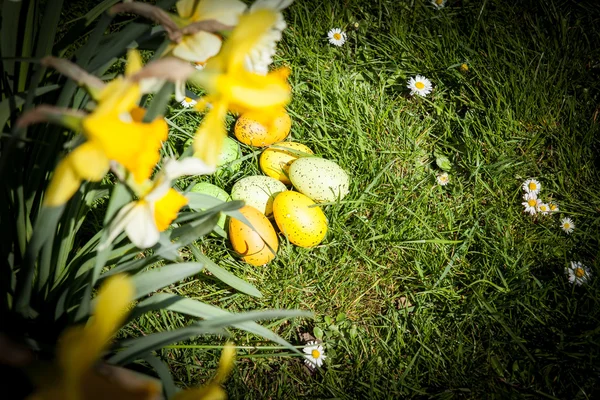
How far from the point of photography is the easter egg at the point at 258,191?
1566mm

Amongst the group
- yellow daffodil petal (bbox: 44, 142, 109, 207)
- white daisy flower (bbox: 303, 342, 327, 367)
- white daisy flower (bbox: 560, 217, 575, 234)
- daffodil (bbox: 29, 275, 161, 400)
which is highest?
yellow daffodil petal (bbox: 44, 142, 109, 207)

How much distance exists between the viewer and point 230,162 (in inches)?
67.2

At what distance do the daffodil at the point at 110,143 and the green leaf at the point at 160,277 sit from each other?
42 centimetres

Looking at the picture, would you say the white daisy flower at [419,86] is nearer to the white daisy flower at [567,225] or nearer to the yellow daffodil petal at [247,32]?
the white daisy flower at [567,225]

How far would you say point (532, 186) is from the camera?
184 cm

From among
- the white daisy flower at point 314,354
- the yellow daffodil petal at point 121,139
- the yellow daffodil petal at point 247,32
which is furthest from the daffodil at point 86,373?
the white daisy flower at point 314,354

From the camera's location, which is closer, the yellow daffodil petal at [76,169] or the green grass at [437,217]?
the yellow daffodil petal at [76,169]

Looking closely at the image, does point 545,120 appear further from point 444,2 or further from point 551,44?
point 444,2

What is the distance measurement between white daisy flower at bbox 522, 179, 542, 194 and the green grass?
0.04 metres

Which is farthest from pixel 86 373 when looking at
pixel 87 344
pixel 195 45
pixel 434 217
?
pixel 434 217

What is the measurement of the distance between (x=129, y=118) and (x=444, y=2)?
208cm

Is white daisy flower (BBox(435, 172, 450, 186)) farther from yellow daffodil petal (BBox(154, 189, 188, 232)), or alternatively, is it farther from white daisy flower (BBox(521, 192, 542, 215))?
yellow daffodil petal (BBox(154, 189, 188, 232))

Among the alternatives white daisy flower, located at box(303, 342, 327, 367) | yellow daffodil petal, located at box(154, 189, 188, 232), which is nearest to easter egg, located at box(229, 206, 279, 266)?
white daisy flower, located at box(303, 342, 327, 367)

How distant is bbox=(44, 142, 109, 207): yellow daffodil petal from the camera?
0.55 metres
